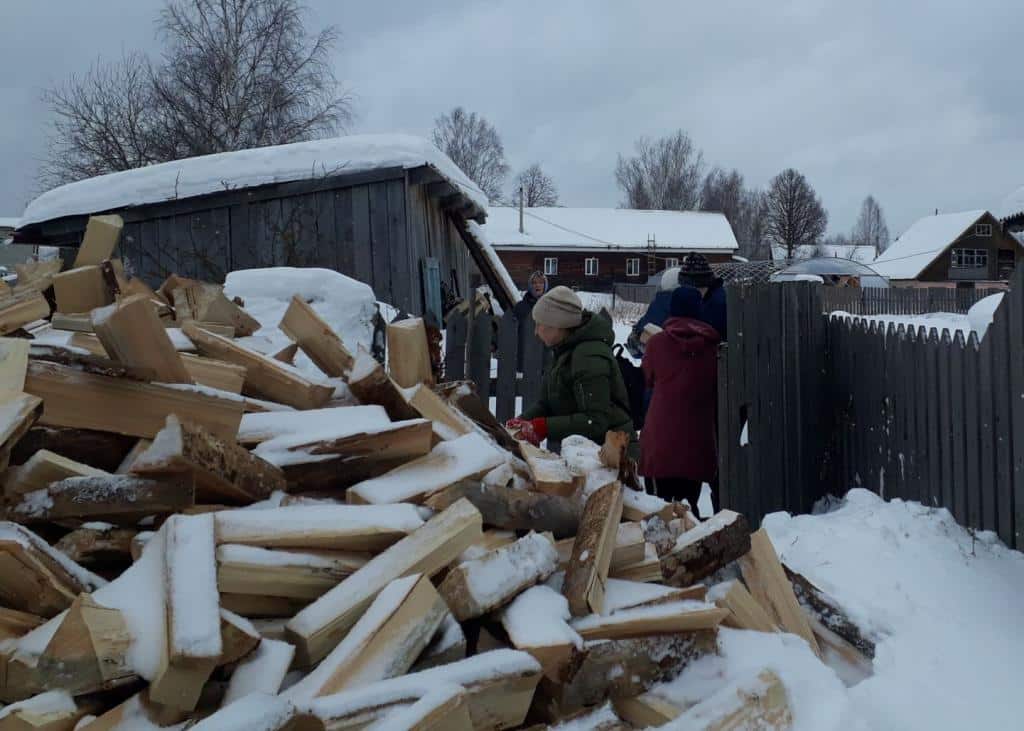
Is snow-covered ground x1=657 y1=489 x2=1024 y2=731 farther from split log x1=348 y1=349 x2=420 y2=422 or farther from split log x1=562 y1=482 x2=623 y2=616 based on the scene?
split log x1=348 y1=349 x2=420 y2=422

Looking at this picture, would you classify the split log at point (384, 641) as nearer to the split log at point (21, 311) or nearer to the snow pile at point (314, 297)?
the split log at point (21, 311)

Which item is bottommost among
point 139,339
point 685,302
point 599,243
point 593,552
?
point 593,552

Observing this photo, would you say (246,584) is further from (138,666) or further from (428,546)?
(428,546)

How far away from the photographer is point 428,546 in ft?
7.59

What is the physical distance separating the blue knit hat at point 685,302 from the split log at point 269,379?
8.30 feet

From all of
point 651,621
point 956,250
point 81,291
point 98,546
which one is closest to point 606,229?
point 956,250

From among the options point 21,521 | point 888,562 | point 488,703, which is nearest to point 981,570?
point 888,562

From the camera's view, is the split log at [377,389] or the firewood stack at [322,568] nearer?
the firewood stack at [322,568]

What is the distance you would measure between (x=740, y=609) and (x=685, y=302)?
2.66 metres

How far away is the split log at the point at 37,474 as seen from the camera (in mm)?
2297

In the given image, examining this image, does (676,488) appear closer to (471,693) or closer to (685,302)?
(685,302)

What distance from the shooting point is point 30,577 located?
79.0 inches

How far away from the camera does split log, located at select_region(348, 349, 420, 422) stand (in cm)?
302

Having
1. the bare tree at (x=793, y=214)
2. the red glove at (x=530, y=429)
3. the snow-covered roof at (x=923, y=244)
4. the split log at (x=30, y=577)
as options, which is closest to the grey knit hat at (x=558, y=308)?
the red glove at (x=530, y=429)
